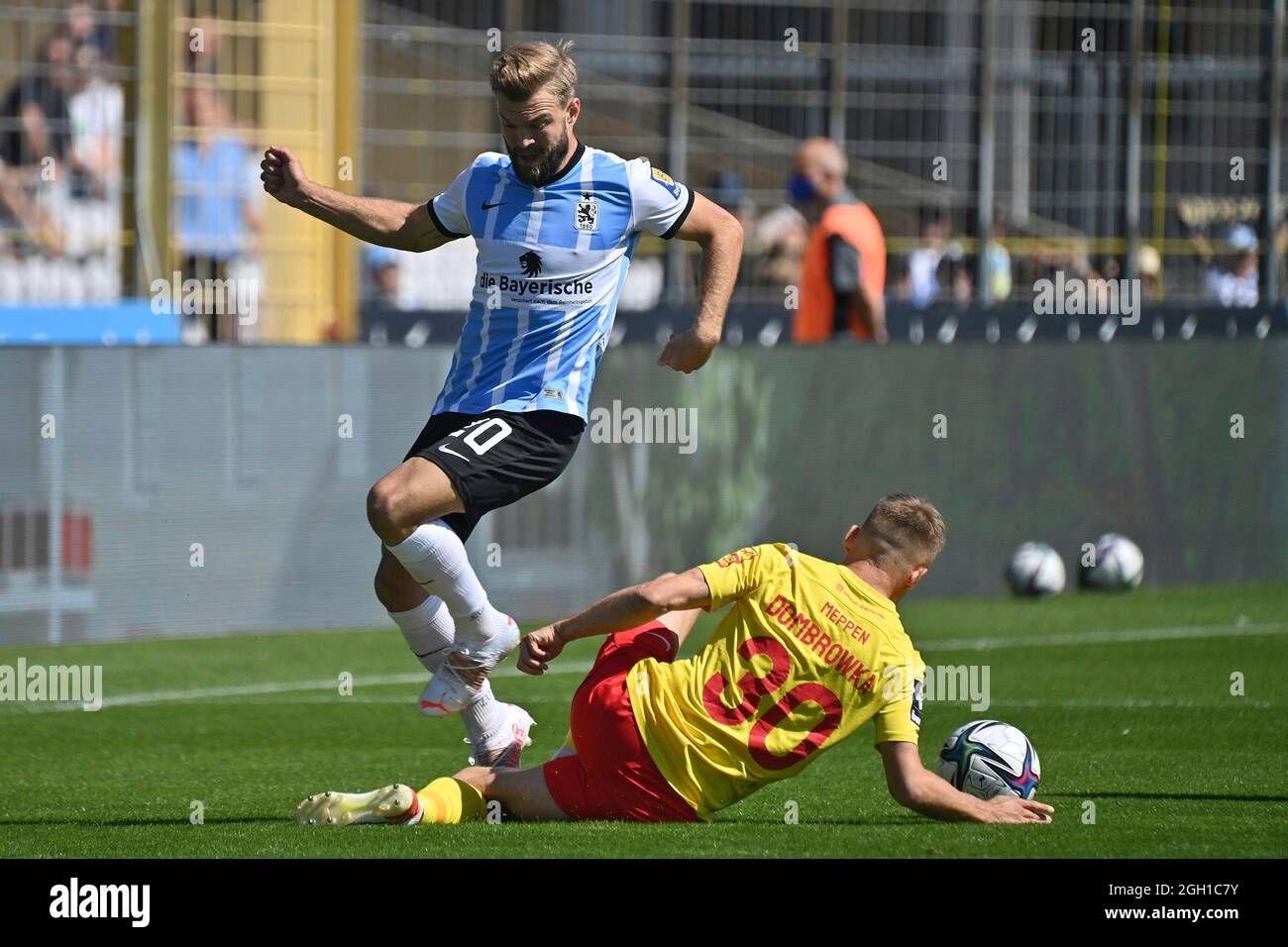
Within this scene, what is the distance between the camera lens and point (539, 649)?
5.84 metres

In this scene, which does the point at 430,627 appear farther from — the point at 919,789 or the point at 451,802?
the point at 919,789

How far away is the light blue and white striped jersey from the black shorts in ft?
0.16

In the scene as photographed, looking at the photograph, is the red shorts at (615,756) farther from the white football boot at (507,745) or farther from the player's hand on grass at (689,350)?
the player's hand on grass at (689,350)

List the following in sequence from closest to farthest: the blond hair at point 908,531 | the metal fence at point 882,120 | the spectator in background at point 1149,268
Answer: the blond hair at point 908,531 → the metal fence at point 882,120 → the spectator in background at point 1149,268

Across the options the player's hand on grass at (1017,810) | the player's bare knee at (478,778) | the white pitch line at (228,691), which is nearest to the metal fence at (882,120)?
the white pitch line at (228,691)

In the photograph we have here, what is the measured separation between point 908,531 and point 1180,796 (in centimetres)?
153

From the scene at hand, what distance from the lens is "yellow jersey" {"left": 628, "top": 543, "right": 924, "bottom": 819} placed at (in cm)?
591

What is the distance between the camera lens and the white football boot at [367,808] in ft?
19.9

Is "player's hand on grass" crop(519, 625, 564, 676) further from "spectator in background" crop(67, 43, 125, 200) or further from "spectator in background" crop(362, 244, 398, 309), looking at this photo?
"spectator in background" crop(362, 244, 398, 309)

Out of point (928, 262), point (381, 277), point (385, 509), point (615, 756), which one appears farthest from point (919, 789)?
point (381, 277)

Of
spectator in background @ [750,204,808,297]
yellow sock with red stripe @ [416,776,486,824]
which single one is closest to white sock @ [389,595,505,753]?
yellow sock with red stripe @ [416,776,486,824]

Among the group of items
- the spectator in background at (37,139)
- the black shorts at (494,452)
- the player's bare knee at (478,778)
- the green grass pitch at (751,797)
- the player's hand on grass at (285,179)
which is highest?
the spectator in background at (37,139)

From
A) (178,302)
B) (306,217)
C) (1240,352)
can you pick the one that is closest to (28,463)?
(178,302)

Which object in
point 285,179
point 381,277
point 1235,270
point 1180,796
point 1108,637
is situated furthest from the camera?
point 381,277
